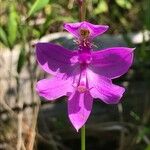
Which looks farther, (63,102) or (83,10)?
(63,102)

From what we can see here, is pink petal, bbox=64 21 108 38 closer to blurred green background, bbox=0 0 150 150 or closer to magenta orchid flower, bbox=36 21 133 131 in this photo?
magenta orchid flower, bbox=36 21 133 131

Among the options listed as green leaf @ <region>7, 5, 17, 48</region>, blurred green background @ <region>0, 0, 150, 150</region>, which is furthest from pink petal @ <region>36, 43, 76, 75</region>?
blurred green background @ <region>0, 0, 150, 150</region>

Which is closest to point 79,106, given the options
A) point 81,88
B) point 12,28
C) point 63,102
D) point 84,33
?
point 81,88

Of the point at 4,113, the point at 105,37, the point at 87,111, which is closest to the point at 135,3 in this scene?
the point at 105,37

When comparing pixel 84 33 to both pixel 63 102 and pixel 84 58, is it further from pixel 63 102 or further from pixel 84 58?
pixel 63 102

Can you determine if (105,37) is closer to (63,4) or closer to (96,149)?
(63,4)

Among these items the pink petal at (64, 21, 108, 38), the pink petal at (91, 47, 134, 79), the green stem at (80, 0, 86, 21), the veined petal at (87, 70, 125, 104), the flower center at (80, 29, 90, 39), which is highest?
the green stem at (80, 0, 86, 21)

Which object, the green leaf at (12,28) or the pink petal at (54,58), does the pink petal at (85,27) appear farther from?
the green leaf at (12,28)
